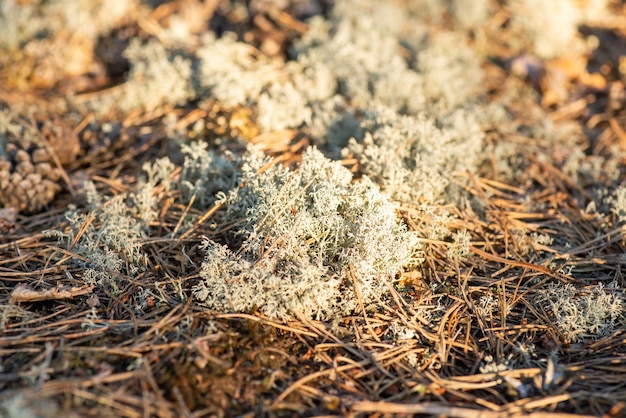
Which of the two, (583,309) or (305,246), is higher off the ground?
(305,246)

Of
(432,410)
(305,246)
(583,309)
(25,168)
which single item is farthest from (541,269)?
(25,168)

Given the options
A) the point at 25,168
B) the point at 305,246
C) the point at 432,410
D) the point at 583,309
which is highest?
the point at 25,168

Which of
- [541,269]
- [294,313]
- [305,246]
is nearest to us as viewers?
[294,313]

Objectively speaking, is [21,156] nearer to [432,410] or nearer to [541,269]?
[432,410]

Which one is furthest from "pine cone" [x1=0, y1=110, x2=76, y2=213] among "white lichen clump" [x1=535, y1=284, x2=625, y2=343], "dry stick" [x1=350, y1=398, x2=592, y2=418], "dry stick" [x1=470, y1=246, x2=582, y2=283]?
"white lichen clump" [x1=535, y1=284, x2=625, y2=343]

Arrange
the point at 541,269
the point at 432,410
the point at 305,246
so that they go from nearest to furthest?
the point at 432,410 → the point at 305,246 → the point at 541,269

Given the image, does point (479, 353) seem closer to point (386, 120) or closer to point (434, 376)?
point (434, 376)

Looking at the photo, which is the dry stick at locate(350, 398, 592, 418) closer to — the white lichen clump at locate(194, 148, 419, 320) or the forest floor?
the forest floor
